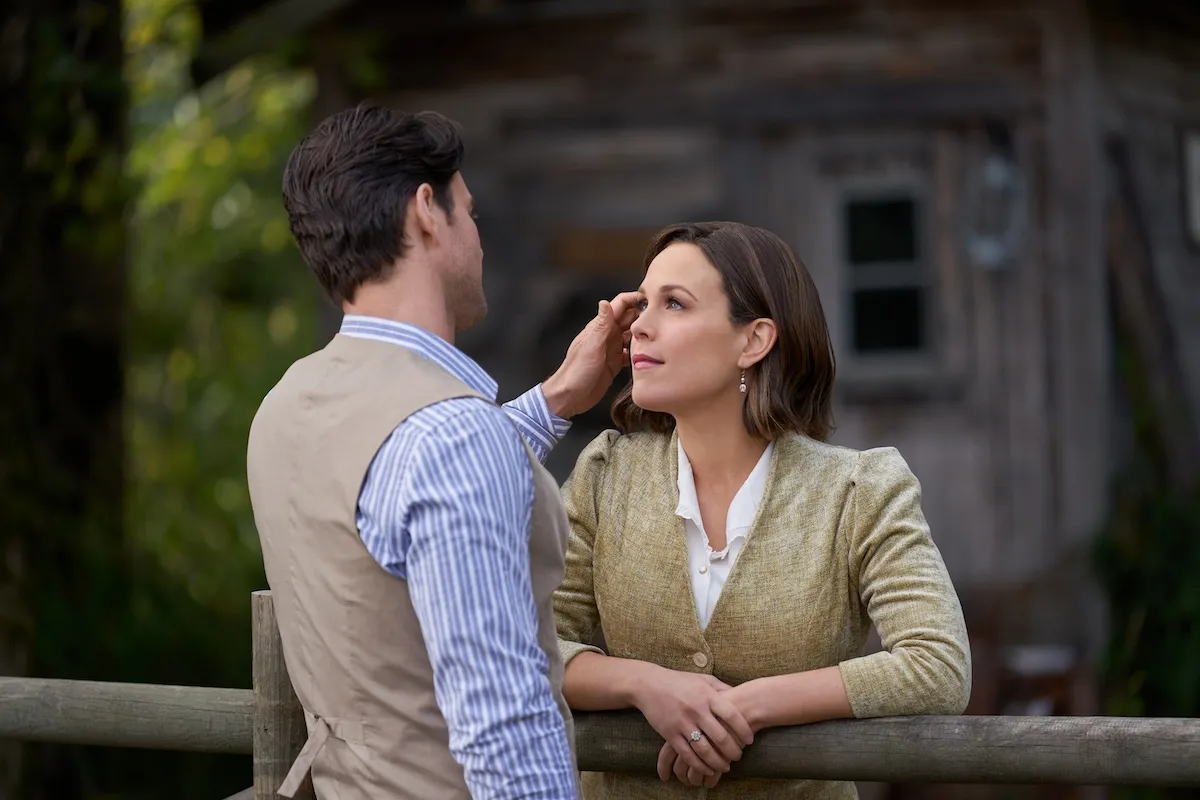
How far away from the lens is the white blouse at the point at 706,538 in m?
2.17

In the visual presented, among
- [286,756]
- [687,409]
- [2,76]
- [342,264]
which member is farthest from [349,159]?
[2,76]

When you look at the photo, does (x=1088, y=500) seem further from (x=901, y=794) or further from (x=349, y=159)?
(x=349, y=159)

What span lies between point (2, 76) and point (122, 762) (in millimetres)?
2446

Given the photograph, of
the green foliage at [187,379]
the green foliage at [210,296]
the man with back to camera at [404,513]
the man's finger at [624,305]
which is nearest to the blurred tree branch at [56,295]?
the green foliage at [187,379]

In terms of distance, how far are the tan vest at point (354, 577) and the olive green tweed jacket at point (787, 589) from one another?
42 cm

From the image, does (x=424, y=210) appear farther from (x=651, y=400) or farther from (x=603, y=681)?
(x=603, y=681)

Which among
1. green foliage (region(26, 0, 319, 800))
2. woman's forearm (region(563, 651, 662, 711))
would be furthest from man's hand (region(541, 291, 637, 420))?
green foliage (region(26, 0, 319, 800))

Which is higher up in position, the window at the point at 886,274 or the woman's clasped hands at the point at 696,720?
the window at the point at 886,274

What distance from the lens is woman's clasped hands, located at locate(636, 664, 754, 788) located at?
202 cm

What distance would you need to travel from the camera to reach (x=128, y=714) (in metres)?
2.45

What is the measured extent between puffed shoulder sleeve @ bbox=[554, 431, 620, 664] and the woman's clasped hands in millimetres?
201

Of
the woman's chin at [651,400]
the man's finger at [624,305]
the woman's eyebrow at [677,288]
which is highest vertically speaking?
the woman's eyebrow at [677,288]

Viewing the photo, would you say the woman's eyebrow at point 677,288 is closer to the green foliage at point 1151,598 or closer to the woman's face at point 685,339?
the woman's face at point 685,339

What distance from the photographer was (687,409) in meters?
2.24
